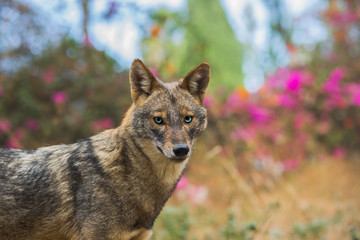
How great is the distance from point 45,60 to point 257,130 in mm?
5553

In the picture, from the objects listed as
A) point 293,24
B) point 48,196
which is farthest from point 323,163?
point 293,24

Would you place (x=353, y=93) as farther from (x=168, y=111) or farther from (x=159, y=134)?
(x=159, y=134)

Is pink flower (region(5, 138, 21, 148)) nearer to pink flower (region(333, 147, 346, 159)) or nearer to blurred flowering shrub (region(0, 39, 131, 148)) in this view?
blurred flowering shrub (region(0, 39, 131, 148))

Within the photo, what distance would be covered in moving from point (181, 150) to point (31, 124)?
16.7 ft

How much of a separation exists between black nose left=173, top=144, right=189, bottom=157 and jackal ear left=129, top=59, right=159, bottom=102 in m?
0.69

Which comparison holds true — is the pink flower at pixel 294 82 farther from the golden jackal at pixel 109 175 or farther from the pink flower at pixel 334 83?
the golden jackal at pixel 109 175

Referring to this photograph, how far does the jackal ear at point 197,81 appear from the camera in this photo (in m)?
3.32

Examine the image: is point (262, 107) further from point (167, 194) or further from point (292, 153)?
point (167, 194)

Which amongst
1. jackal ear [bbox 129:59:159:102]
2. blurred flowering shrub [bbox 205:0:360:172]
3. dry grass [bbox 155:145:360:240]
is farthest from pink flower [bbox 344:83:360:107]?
jackal ear [bbox 129:59:159:102]

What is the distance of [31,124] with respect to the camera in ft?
22.9

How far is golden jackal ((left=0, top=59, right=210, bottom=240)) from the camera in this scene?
2.81 m

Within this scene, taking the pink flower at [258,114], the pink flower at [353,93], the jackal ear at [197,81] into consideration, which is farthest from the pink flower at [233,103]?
the jackal ear at [197,81]

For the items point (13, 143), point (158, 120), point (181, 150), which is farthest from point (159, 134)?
point (13, 143)

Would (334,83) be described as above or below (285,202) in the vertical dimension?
above
